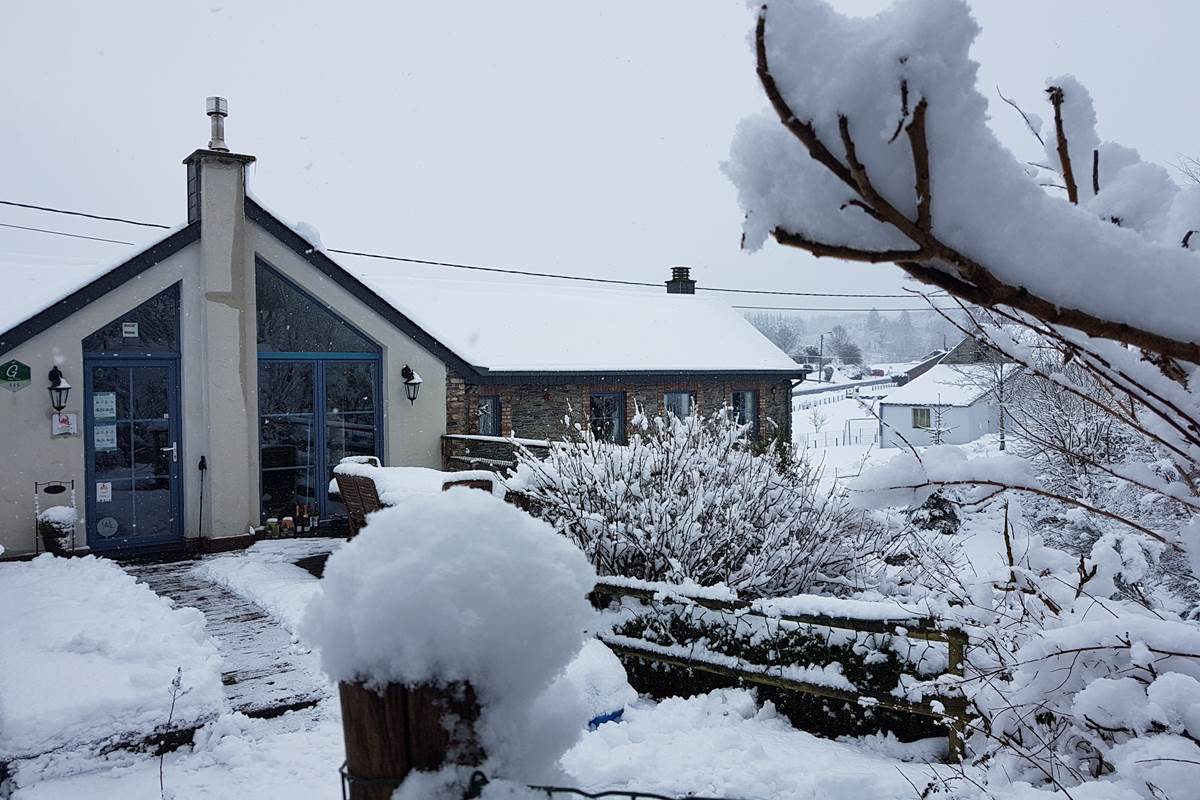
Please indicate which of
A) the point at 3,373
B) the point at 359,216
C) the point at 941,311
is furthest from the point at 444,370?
the point at 359,216

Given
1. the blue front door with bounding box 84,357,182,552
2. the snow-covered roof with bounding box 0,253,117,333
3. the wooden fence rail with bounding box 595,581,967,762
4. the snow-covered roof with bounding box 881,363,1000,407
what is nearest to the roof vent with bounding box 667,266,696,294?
the snow-covered roof with bounding box 881,363,1000,407

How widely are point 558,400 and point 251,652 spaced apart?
1010 centimetres

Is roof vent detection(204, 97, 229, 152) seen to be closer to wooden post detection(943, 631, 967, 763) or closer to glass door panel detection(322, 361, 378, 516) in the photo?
glass door panel detection(322, 361, 378, 516)

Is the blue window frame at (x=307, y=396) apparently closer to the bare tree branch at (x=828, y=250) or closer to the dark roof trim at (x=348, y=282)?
the dark roof trim at (x=348, y=282)

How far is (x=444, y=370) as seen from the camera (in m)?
12.7

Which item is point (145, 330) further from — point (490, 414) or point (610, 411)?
point (610, 411)

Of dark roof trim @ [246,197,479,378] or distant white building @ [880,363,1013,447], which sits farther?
distant white building @ [880,363,1013,447]

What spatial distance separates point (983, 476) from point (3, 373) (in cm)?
1077

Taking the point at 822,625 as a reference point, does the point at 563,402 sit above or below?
above

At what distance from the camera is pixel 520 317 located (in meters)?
18.5

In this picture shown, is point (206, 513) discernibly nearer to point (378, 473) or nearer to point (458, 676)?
point (378, 473)

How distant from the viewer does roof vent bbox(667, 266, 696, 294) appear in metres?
23.7

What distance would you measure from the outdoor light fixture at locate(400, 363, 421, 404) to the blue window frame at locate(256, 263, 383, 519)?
0.44m

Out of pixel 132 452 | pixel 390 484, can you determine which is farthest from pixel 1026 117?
pixel 132 452
